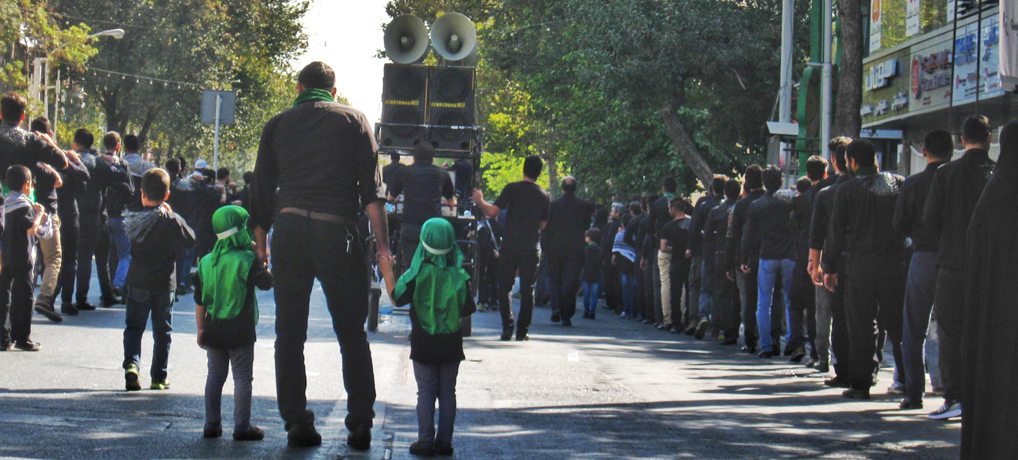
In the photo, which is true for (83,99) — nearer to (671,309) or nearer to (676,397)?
(671,309)

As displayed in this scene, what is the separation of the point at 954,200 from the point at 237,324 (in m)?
4.26

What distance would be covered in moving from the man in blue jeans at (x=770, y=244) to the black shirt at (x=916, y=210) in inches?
138

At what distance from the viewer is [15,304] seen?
404 inches

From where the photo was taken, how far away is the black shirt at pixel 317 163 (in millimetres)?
6562

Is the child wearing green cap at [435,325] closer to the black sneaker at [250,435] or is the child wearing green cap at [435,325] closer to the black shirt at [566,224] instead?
the black sneaker at [250,435]

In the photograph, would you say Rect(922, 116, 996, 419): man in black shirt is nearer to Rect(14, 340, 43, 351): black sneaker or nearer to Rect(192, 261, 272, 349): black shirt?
Rect(192, 261, 272, 349): black shirt

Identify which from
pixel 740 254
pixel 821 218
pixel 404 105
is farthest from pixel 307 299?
pixel 404 105

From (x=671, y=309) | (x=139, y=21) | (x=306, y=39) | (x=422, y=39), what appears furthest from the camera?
(x=306, y=39)

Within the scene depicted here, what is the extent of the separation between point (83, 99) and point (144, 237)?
4886 cm

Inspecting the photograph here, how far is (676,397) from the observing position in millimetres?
9281

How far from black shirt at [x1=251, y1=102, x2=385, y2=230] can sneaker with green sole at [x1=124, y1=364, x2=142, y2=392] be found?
208cm

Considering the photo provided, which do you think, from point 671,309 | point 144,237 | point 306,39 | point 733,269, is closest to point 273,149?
point 144,237

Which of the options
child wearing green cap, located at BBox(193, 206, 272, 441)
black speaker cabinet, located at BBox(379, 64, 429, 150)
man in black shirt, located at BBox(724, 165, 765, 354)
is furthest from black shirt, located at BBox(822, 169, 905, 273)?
black speaker cabinet, located at BBox(379, 64, 429, 150)

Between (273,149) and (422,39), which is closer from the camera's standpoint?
(273,149)
